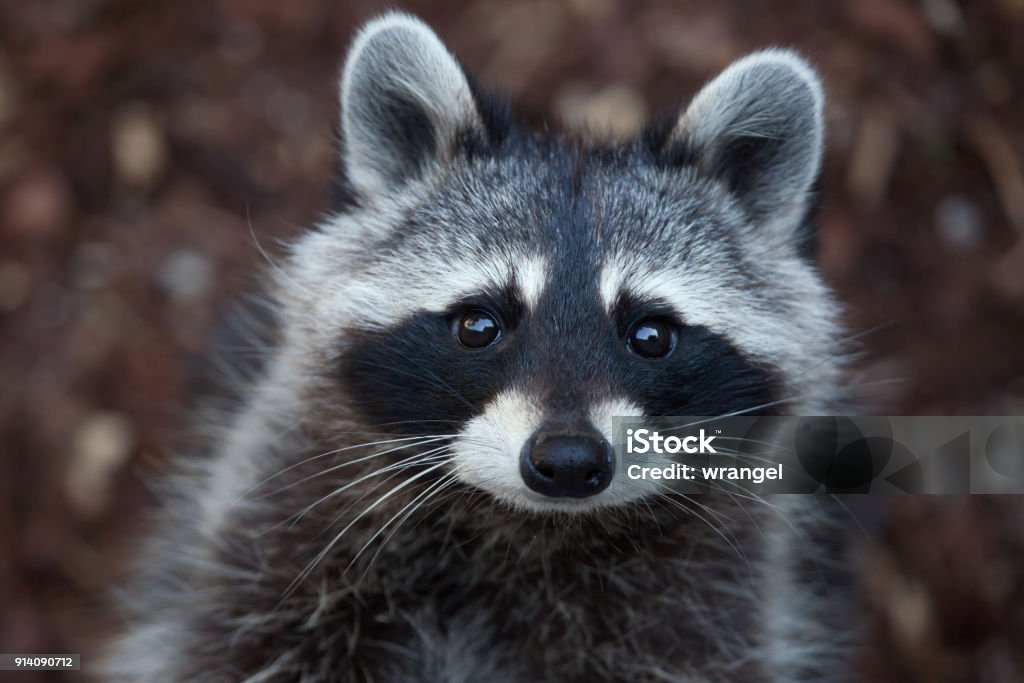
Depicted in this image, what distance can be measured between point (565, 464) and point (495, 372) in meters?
0.29

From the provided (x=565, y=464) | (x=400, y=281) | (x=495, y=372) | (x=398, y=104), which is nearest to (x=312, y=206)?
(x=398, y=104)

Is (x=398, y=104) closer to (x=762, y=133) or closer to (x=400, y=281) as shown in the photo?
(x=400, y=281)

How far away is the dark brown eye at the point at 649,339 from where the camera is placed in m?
2.32

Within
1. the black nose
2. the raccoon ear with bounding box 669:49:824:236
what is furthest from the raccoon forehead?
the raccoon ear with bounding box 669:49:824:236

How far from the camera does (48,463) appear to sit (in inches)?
159

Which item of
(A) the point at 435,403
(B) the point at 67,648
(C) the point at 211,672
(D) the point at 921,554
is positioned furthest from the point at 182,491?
(D) the point at 921,554

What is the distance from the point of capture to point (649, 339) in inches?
91.5

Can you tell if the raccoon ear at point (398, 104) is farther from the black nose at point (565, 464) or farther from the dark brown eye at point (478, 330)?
Answer: the black nose at point (565, 464)

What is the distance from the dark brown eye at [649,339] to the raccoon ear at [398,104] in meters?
0.66

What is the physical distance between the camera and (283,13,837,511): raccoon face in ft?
7.21

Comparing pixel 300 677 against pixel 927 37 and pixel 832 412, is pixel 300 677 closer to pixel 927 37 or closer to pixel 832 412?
pixel 832 412

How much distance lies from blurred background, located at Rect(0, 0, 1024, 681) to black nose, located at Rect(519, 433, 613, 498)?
2.16 m

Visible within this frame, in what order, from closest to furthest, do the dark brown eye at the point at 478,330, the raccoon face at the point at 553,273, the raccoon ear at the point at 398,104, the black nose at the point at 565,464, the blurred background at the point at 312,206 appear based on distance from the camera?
the black nose at the point at 565,464 < the raccoon face at the point at 553,273 < the dark brown eye at the point at 478,330 < the raccoon ear at the point at 398,104 < the blurred background at the point at 312,206

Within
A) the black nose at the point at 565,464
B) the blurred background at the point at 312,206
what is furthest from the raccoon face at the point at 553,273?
the blurred background at the point at 312,206
